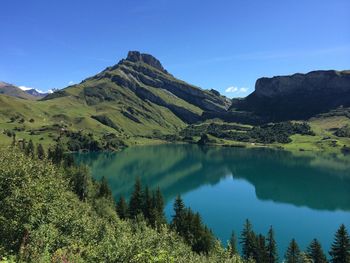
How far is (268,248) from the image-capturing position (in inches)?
3282

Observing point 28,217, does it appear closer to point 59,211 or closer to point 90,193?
point 59,211

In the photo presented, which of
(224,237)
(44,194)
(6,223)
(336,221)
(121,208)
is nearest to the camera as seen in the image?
(6,223)

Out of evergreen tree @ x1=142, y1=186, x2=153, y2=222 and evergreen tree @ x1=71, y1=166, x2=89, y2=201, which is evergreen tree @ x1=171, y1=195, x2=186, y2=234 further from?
evergreen tree @ x1=71, y1=166, x2=89, y2=201

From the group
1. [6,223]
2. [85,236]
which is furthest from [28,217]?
[85,236]

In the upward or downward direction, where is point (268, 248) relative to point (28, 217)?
downward

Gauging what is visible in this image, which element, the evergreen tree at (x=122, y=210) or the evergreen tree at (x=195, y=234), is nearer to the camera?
the evergreen tree at (x=195, y=234)

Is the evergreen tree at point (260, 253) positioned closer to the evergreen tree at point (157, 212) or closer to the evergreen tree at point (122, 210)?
the evergreen tree at point (157, 212)

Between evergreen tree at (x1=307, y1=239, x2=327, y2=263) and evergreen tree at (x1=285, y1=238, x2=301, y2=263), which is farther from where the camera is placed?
evergreen tree at (x1=285, y1=238, x2=301, y2=263)

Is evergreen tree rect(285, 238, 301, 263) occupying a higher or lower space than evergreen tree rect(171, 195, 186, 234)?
lower

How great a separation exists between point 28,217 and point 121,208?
72630 mm

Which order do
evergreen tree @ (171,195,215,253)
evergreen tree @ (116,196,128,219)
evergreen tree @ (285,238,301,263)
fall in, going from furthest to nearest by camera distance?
evergreen tree @ (116,196,128,219), evergreen tree @ (171,195,215,253), evergreen tree @ (285,238,301,263)

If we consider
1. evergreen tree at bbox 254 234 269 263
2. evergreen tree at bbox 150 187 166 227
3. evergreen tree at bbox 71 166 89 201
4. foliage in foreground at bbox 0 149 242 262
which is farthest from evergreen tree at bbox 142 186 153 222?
foliage in foreground at bbox 0 149 242 262

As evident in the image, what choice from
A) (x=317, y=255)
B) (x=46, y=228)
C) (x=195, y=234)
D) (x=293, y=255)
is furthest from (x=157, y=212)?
(x=46, y=228)

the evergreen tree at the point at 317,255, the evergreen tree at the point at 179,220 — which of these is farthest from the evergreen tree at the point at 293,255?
the evergreen tree at the point at 179,220
